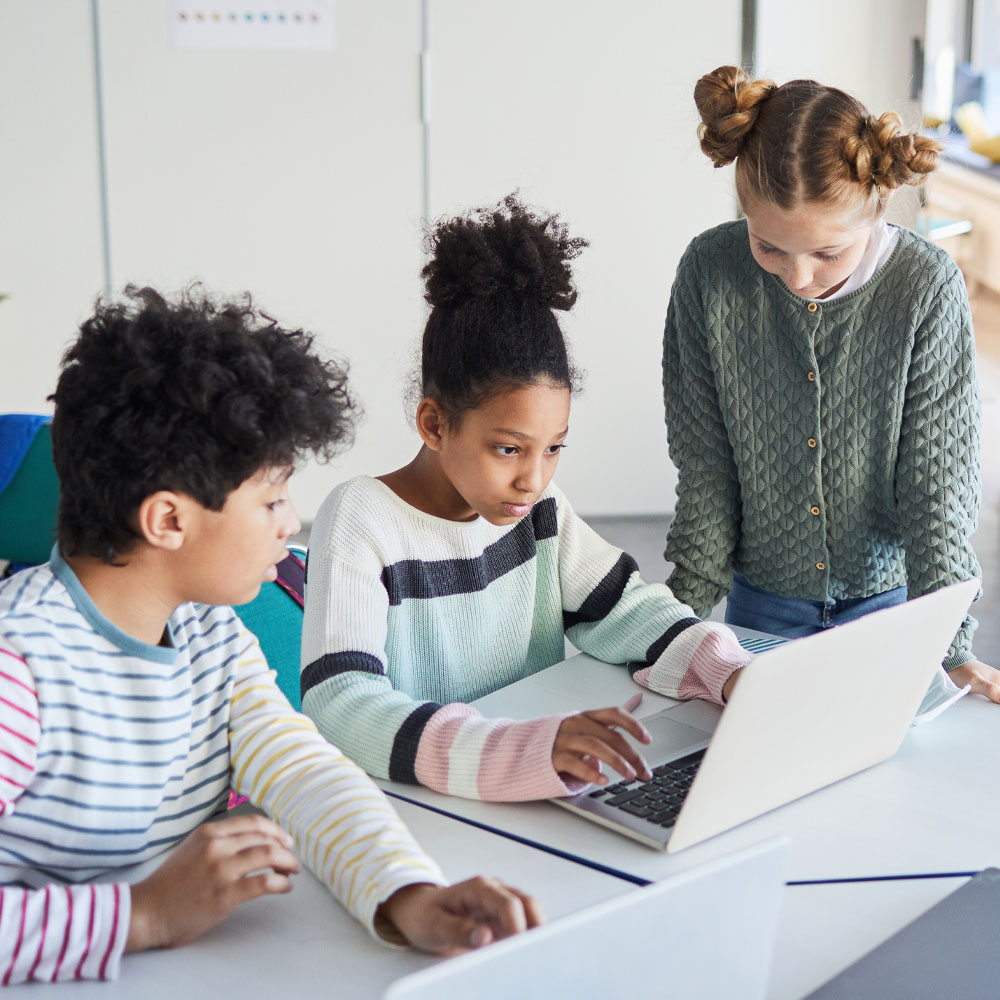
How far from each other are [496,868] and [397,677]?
40cm

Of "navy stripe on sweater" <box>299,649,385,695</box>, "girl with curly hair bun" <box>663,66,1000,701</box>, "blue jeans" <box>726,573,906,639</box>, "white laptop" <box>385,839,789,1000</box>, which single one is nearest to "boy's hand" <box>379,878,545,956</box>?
"white laptop" <box>385,839,789,1000</box>

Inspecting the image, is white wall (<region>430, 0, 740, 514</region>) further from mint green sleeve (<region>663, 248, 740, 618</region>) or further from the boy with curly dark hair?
the boy with curly dark hair

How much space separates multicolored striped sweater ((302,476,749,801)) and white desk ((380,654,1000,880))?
3 centimetres

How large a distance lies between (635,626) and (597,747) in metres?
0.38

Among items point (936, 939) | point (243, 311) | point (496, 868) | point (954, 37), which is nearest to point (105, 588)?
point (243, 311)

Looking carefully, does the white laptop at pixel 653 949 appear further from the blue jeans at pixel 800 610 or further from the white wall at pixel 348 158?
the white wall at pixel 348 158

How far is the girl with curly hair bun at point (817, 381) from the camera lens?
1316 millimetres

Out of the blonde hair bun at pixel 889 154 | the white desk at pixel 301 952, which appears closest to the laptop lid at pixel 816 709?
the white desk at pixel 301 952

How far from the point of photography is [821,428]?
1.47 m

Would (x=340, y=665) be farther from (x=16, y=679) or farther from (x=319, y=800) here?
(x=16, y=679)

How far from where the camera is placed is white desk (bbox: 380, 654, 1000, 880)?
0.97 metres

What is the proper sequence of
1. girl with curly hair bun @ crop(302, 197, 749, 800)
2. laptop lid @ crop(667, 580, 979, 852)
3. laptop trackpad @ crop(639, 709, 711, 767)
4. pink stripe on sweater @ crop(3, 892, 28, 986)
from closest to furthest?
pink stripe on sweater @ crop(3, 892, 28, 986), laptop lid @ crop(667, 580, 979, 852), laptop trackpad @ crop(639, 709, 711, 767), girl with curly hair bun @ crop(302, 197, 749, 800)

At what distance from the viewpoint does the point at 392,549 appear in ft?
4.28

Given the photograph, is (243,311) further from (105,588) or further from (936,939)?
(936,939)
